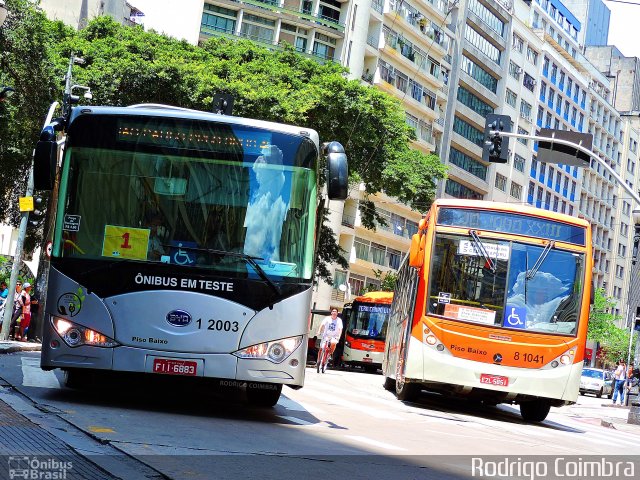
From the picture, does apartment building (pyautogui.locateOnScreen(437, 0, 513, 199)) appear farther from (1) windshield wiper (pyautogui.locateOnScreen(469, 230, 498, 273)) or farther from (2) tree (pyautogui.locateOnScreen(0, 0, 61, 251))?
(1) windshield wiper (pyautogui.locateOnScreen(469, 230, 498, 273))

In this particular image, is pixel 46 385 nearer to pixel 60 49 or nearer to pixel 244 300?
pixel 244 300

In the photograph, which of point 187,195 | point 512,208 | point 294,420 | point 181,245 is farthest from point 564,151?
point 181,245

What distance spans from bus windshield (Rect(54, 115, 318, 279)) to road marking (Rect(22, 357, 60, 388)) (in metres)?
2.45

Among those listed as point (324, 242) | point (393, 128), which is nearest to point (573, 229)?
point (393, 128)

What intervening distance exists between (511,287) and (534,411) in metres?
2.97

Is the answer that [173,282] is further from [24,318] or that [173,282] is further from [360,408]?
[24,318]

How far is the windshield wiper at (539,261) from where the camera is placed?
18.0m

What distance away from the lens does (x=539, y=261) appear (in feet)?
59.3

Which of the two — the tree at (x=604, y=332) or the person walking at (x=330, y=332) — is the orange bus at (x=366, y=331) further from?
the tree at (x=604, y=332)

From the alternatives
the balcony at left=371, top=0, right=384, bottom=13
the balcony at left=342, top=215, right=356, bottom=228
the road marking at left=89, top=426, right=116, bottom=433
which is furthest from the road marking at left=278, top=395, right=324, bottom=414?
the balcony at left=371, top=0, right=384, bottom=13

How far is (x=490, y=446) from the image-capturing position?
487 inches

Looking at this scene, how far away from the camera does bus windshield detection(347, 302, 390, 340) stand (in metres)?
45.4

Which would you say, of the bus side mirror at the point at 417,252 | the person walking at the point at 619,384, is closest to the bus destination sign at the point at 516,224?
the bus side mirror at the point at 417,252

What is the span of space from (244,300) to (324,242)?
3577 cm
